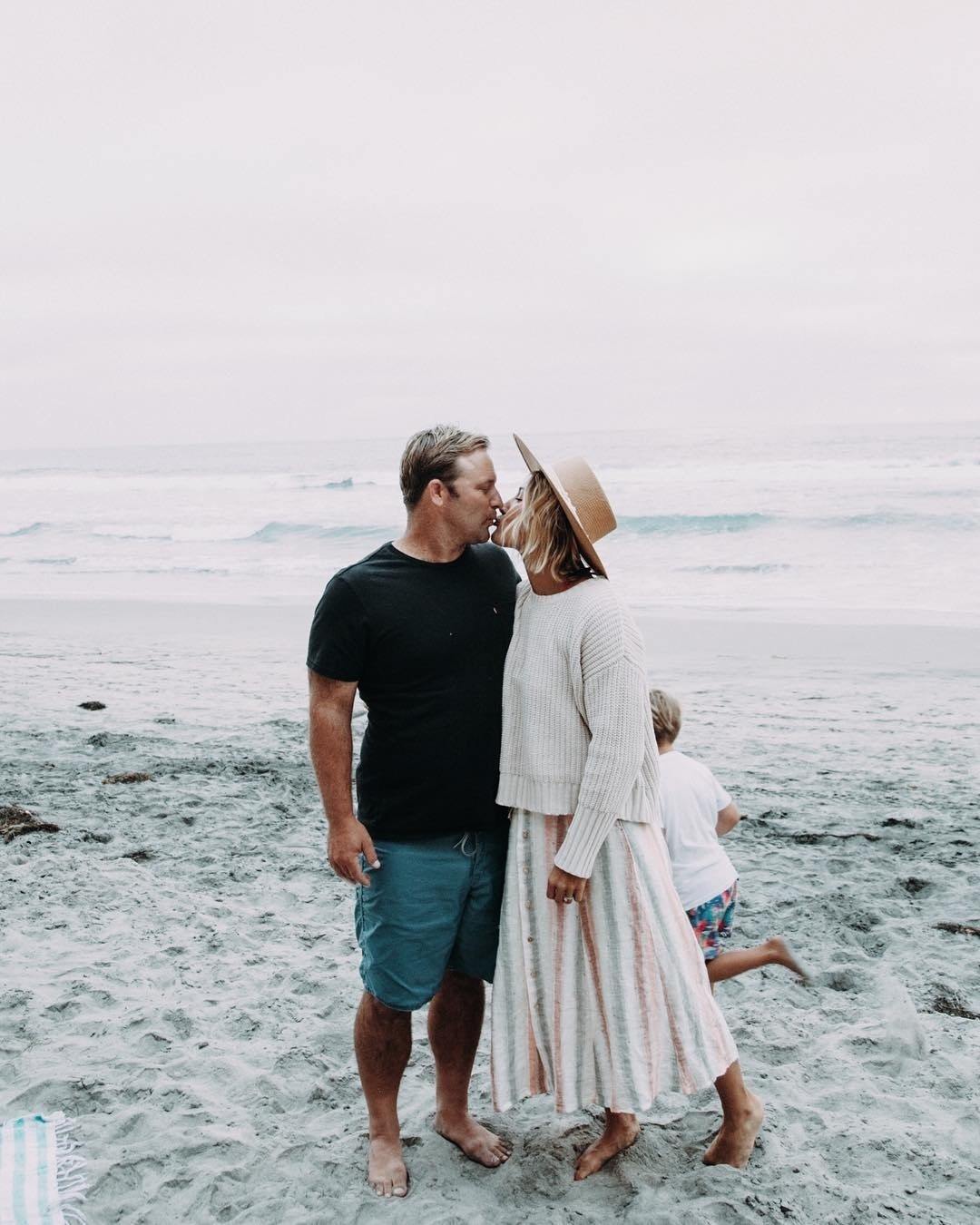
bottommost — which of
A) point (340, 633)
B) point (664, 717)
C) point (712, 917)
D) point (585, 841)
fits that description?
point (712, 917)

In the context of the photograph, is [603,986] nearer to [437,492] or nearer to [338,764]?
[338,764]

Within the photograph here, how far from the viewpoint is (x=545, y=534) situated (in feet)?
8.68

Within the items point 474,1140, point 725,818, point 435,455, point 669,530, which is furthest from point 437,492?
point 669,530

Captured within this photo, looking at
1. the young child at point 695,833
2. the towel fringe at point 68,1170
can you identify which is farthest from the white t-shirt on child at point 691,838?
the towel fringe at point 68,1170

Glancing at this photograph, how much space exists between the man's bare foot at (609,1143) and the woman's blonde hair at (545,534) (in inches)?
57.8

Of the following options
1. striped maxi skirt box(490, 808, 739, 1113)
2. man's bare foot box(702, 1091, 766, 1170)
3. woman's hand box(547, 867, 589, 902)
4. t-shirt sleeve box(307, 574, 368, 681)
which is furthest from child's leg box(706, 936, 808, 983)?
t-shirt sleeve box(307, 574, 368, 681)

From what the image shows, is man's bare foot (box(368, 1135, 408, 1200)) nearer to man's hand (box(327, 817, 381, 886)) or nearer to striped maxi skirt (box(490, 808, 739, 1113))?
striped maxi skirt (box(490, 808, 739, 1113))

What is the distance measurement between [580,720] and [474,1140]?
1.25m

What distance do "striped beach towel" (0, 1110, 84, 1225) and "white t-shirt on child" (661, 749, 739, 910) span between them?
69.9 inches

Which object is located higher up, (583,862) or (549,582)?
(549,582)

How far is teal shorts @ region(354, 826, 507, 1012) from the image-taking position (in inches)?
110

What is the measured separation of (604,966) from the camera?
2633 mm

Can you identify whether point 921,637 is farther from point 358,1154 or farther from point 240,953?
point 358,1154

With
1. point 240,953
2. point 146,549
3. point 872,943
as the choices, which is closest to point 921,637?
point 872,943
